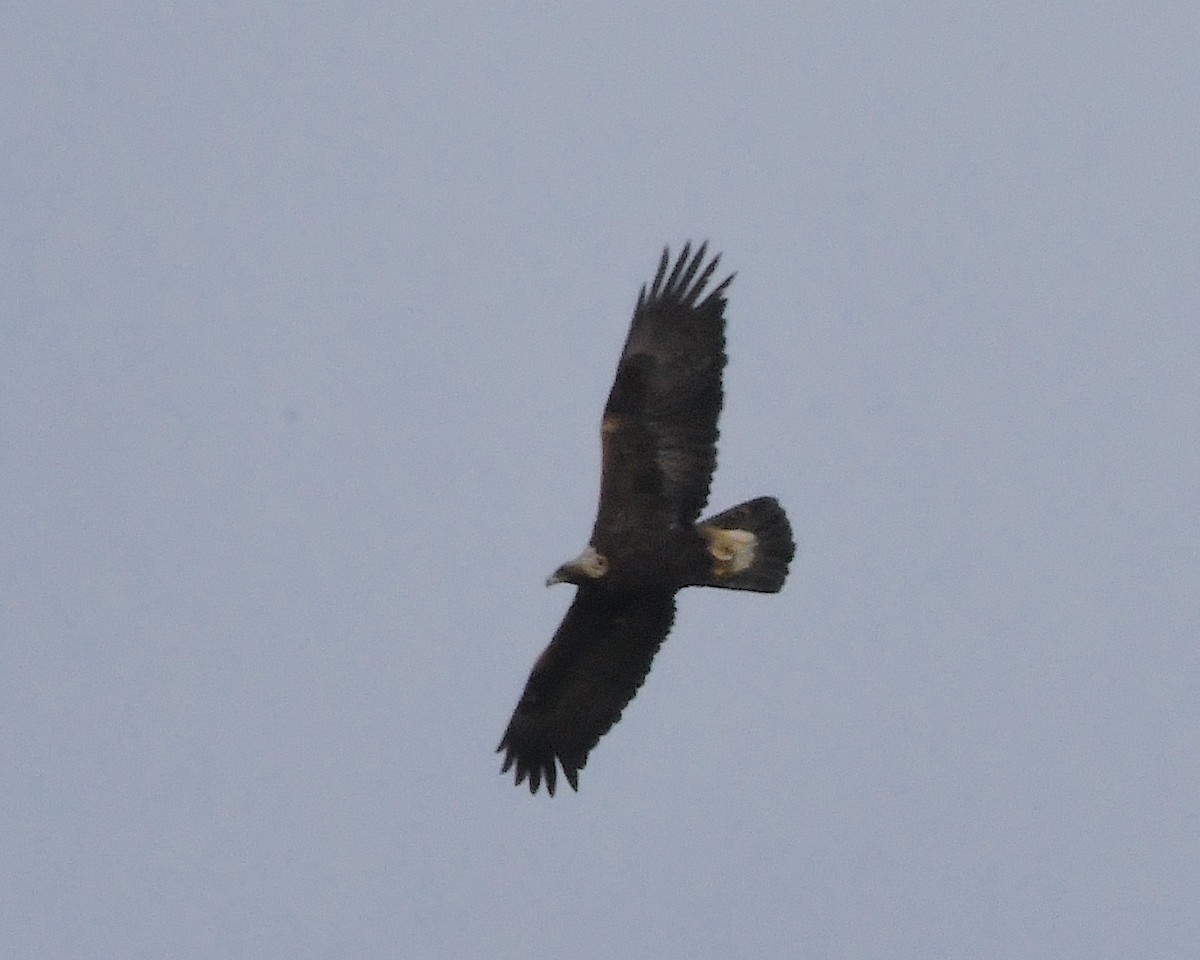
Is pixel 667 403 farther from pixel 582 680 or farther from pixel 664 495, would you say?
pixel 582 680

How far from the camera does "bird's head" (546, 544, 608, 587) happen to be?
61.3ft

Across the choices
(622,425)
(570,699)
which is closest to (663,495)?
(622,425)

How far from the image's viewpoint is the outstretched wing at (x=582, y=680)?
19.3m

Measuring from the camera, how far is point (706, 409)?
1847 centimetres

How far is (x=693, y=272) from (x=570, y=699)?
9.41 feet

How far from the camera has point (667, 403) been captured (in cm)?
1845

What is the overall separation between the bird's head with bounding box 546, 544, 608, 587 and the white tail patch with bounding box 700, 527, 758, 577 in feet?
2.12

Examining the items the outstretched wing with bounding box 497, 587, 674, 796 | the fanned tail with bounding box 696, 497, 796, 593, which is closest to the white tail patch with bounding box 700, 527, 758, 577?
the fanned tail with bounding box 696, 497, 796, 593

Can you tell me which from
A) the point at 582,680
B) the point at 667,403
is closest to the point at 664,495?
the point at 667,403

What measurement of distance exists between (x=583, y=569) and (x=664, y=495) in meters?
0.65

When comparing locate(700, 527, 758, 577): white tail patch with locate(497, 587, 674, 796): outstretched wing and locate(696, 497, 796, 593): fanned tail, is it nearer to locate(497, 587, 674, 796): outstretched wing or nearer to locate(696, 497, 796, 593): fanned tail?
locate(696, 497, 796, 593): fanned tail

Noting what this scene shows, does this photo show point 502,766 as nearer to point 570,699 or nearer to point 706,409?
point 570,699

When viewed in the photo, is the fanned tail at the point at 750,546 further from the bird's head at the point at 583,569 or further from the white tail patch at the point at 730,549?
the bird's head at the point at 583,569

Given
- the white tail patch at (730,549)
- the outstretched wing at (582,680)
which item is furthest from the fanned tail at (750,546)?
the outstretched wing at (582,680)
